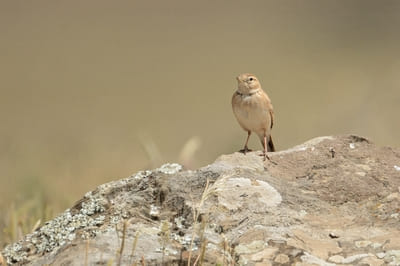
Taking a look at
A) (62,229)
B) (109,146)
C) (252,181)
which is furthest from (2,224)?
(109,146)

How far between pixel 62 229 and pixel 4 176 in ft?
24.2

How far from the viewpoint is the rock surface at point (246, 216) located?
11.9 feet

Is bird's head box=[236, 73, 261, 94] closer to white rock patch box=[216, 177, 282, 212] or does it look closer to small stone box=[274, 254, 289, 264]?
white rock patch box=[216, 177, 282, 212]

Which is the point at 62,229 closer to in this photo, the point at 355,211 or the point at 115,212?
the point at 115,212

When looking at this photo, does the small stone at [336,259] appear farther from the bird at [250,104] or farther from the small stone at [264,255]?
the bird at [250,104]

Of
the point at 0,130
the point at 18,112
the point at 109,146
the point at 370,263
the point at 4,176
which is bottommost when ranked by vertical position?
the point at 370,263

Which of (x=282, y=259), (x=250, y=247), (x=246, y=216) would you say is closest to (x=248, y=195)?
(x=246, y=216)

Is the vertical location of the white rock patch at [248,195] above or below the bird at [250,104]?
below

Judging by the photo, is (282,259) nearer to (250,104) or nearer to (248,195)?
(248,195)

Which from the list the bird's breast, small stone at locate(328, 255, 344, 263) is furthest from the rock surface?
the bird's breast

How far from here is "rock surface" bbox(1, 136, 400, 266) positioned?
363 cm

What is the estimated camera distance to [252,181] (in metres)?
4.20

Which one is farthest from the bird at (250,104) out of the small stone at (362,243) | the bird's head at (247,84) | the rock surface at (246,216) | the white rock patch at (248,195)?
the small stone at (362,243)

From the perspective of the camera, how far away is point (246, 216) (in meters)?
3.94
